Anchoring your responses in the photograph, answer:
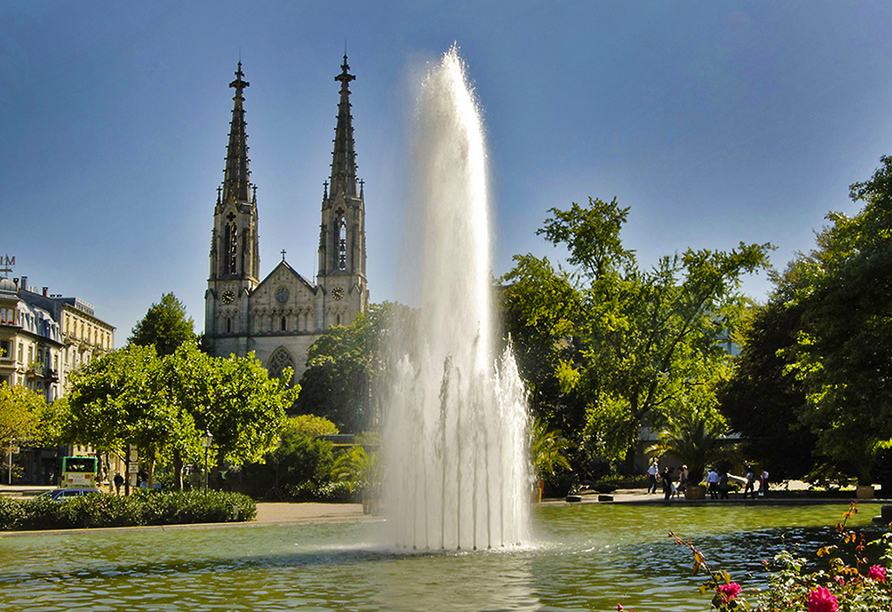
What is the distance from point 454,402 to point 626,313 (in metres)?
24.0

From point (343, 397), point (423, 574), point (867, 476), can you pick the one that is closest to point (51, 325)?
point (343, 397)

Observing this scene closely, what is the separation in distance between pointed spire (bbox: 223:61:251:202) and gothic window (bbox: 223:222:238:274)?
3987 millimetres

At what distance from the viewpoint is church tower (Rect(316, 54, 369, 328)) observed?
110m

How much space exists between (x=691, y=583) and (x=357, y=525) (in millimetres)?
13812

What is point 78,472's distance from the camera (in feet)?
173

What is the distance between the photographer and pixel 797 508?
99.8ft

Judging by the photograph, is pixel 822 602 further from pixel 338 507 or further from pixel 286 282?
pixel 286 282

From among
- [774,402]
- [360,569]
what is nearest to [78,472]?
[774,402]

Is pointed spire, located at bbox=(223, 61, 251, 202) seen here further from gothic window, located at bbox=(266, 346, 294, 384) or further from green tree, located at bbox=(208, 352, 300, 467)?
green tree, located at bbox=(208, 352, 300, 467)

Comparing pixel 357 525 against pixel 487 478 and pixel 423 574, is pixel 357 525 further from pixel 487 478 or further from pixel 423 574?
pixel 423 574

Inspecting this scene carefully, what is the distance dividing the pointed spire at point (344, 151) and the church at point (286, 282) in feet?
0.41

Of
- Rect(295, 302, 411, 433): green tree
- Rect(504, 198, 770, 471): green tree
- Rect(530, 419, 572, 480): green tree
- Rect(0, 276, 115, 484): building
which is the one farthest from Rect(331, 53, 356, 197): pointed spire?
Rect(530, 419, 572, 480): green tree

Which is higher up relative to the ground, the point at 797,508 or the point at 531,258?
the point at 531,258

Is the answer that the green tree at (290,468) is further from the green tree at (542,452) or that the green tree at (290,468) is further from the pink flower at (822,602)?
the pink flower at (822,602)
